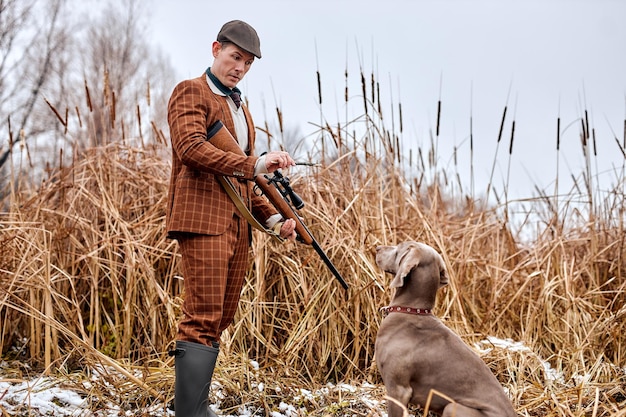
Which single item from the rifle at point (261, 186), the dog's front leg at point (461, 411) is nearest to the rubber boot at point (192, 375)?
the rifle at point (261, 186)

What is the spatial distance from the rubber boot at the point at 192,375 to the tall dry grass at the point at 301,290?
60cm

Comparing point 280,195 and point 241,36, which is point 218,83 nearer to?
point 241,36

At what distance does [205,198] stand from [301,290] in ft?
5.30

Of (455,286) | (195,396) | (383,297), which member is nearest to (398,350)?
(195,396)

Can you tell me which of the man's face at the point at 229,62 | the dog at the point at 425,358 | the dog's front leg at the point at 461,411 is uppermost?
the man's face at the point at 229,62

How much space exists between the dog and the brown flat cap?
114 centimetres

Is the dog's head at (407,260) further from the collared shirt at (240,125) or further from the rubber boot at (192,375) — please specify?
the rubber boot at (192,375)

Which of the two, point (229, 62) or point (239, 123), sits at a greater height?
point (229, 62)

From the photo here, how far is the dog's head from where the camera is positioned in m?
2.66

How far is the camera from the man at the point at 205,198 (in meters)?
2.68

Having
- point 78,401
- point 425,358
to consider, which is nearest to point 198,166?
point 425,358

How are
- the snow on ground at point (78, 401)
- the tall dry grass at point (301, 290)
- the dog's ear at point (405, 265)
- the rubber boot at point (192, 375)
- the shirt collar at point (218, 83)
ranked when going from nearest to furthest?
the dog's ear at point (405, 265)
the rubber boot at point (192, 375)
the shirt collar at point (218, 83)
the snow on ground at point (78, 401)
the tall dry grass at point (301, 290)

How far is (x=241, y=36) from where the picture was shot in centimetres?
280

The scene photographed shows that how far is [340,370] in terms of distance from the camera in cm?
404
